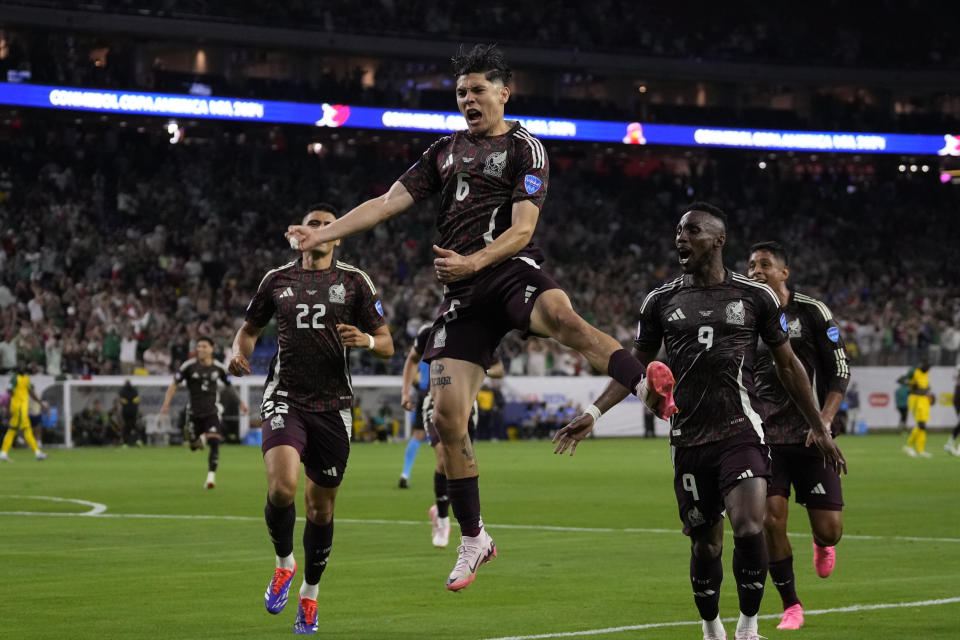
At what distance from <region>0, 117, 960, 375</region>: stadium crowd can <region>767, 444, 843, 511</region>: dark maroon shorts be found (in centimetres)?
2985

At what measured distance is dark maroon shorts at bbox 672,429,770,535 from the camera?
8898mm

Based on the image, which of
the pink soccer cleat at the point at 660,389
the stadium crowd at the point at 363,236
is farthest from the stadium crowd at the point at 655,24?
the pink soccer cleat at the point at 660,389

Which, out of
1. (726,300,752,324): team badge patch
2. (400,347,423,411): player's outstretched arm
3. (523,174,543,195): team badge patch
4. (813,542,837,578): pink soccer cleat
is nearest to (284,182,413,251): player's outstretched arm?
(523,174,543,195): team badge patch

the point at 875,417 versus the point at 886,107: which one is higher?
the point at 886,107

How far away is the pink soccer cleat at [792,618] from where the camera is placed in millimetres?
10211

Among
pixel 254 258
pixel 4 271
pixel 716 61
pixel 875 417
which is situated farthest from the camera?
pixel 716 61

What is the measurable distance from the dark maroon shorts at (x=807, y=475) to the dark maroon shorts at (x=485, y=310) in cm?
372

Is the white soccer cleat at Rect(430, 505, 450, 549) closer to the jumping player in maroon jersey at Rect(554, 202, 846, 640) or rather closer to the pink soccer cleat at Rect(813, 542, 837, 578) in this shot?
the pink soccer cleat at Rect(813, 542, 837, 578)

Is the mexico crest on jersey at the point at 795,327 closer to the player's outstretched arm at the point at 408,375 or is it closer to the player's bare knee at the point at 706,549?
the player's bare knee at the point at 706,549

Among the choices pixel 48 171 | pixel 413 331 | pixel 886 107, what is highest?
pixel 886 107

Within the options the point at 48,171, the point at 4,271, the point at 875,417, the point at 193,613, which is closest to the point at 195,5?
the point at 48,171

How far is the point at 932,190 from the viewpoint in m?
64.7

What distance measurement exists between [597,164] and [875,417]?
1899 centimetres

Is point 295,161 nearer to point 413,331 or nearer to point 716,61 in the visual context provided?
point 413,331
